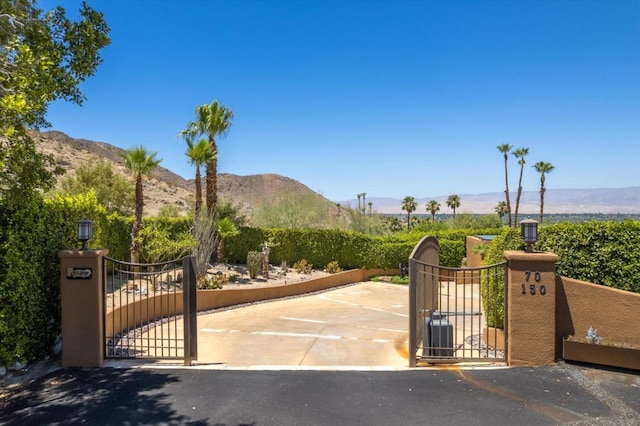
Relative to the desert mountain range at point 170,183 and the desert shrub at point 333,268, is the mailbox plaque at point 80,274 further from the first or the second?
the desert shrub at point 333,268

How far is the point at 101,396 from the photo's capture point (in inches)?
236

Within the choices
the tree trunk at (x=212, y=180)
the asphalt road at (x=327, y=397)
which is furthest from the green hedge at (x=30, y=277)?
the tree trunk at (x=212, y=180)

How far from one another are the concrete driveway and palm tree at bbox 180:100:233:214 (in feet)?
25.1

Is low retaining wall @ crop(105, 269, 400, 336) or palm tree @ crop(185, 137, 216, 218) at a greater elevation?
palm tree @ crop(185, 137, 216, 218)

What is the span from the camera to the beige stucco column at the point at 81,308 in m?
7.18

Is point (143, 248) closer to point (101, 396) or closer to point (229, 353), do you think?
point (229, 353)

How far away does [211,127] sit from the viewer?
2064 cm

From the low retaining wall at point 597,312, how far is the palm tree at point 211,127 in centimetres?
1592

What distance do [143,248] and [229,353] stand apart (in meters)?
9.88

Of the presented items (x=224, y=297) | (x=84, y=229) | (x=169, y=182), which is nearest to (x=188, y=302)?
(x=84, y=229)

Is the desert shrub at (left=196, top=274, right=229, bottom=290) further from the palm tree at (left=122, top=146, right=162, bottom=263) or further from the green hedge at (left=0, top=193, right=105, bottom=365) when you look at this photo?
the green hedge at (left=0, top=193, right=105, bottom=365)

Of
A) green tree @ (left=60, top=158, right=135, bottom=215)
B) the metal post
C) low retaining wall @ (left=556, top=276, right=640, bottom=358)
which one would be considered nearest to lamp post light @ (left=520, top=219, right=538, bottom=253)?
low retaining wall @ (left=556, top=276, right=640, bottom=358)

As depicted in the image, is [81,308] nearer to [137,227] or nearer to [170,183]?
[137,227]

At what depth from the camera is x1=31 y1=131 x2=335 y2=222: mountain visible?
150 ft
